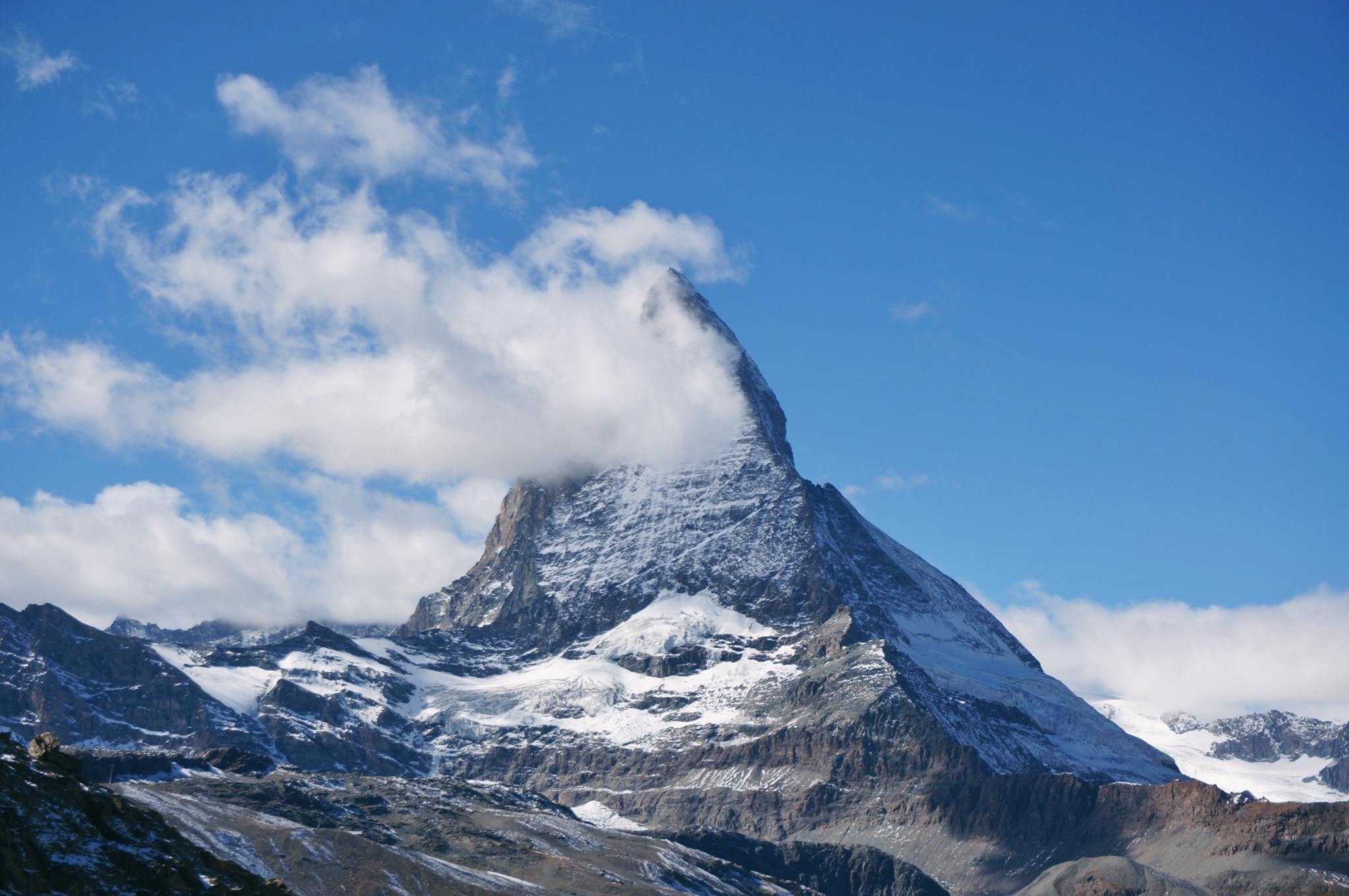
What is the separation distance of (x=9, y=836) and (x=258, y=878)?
814 inches

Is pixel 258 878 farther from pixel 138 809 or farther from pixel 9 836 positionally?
pixel 9 836

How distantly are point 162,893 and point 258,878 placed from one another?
13.9 meters

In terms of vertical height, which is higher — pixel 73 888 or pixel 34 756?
pixel 34 756

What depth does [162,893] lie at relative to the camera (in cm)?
9706

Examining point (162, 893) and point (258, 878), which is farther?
point (258, 878)

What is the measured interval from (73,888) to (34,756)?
54.7 ft

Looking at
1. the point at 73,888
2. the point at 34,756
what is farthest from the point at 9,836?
the point at 34,756

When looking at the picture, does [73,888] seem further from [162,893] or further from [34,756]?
[34,756]

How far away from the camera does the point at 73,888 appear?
9438cm

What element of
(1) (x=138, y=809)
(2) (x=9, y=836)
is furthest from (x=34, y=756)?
(2) (x=9, y=836)

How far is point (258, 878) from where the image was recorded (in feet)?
363

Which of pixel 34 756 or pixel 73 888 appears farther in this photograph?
pixel 34 756

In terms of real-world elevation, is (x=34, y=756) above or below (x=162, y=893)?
above

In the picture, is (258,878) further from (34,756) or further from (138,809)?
(34,756)
